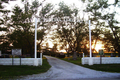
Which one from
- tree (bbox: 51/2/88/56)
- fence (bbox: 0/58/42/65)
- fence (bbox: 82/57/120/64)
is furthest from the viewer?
tree (bbox: 51/2/88/56)

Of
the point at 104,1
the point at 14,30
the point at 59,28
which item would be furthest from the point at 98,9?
the point at 14,30

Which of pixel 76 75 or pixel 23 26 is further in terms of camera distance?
pixel 23 26

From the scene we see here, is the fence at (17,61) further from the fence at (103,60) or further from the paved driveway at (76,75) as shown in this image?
the fence at (103,60)

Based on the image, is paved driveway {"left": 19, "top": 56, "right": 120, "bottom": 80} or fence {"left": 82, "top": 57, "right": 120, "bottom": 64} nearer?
paved driveway {"left": 19, "top": 56, "right": 120, "bottom": 80}

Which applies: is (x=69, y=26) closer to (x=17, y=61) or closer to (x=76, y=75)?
(x=17, y=61)

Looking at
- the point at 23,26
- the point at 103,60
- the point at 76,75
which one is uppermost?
the point at 23,26

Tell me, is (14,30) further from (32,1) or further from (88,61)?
(88,61)

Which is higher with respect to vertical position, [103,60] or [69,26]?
[69,26]

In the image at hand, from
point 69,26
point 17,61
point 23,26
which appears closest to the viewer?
point 17,61

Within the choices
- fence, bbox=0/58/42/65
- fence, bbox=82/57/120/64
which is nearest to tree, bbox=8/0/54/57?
fence, bbox=0/58/42/65

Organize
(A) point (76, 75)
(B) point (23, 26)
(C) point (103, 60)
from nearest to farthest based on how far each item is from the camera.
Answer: (A) point (76, 75) < (C) point (103, 60) < (B) point (23, 26)

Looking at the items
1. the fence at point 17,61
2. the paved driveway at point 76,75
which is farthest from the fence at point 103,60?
the fence at point 17,61

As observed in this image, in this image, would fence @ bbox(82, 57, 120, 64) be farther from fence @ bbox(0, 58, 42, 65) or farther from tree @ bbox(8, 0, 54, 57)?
tree @ bbox(8, 0, 54, 57)

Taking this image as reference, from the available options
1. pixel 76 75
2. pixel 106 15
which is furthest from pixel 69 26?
pixel 76 75
